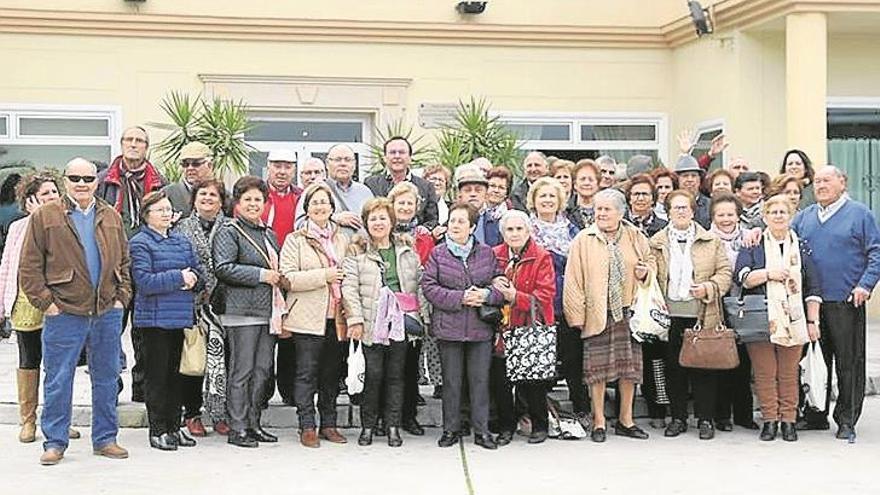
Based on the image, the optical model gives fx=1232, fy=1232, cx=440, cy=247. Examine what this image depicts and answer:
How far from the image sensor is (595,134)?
1595 cm

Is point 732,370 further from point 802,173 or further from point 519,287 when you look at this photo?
point 802,173

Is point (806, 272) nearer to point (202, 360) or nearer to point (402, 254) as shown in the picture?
point (402, 254)

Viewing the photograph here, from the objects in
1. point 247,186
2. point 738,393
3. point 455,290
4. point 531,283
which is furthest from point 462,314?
point 738,393

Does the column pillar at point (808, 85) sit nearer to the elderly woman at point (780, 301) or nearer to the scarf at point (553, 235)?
the elderly woman at point (780, 301)

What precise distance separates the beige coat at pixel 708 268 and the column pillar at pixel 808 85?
4.98 m

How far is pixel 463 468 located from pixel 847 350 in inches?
118

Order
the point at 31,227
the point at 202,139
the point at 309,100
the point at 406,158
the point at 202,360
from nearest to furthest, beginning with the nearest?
the point at 31,227, the point at 202,360, the point at 406,158, the point at 202,139, the point at 309,100

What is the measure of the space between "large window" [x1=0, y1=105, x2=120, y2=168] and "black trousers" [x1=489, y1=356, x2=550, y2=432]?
7.83 m

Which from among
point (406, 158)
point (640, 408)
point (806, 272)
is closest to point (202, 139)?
point (406, 158)

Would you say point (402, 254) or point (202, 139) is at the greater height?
point (202, 139)

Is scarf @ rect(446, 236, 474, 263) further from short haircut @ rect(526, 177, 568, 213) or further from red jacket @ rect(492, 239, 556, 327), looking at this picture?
short haircut @ rect(526, 177, 568, 213)

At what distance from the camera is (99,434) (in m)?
8.09

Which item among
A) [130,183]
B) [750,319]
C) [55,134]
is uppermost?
[55,134]

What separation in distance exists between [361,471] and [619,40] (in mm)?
9509
